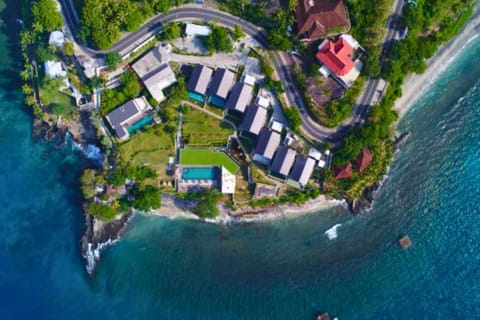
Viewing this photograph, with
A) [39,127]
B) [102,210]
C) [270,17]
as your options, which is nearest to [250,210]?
[102,210]

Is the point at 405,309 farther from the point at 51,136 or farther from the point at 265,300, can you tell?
the point at 51,136

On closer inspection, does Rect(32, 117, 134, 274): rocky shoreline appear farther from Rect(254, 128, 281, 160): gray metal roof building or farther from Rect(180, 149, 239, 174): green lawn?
Rect(254, 128, 281, 160): gray metal roof building

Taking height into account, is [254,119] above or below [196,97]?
above

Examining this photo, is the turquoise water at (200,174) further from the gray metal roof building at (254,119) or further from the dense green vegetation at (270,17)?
the dense green vegetation at (270,17)

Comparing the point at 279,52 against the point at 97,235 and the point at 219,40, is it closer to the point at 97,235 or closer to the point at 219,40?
the point at 219,40

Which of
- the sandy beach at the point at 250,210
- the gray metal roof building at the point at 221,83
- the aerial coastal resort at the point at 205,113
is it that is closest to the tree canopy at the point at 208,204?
the aerial coastal resort at the point at 205,113

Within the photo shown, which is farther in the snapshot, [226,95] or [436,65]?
[436,65]

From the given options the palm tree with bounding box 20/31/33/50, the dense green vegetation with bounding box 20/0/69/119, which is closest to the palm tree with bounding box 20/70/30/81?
the dense green vegetation with bounding box 20/0/69/119
